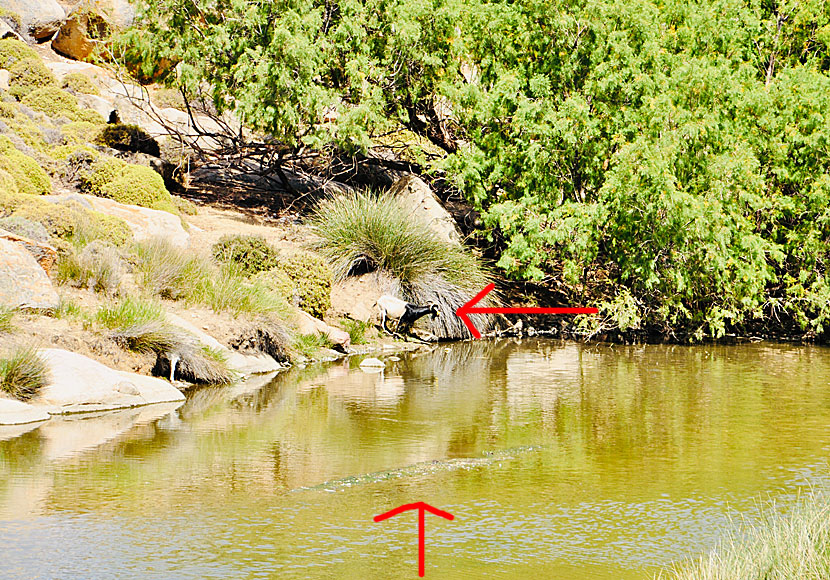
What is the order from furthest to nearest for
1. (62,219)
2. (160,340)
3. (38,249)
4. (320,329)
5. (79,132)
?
(79,132)
(320,329)
(62,219)
(38,249)
(160,340)

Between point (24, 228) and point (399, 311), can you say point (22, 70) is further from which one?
point (399, 311)

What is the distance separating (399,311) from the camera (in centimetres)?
1828

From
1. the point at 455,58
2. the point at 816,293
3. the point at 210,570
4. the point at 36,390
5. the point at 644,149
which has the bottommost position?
the point at 210,570

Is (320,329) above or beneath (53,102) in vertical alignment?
beneath

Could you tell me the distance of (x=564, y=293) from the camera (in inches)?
830

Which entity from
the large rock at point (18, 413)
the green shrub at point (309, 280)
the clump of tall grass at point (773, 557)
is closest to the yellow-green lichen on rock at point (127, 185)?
the green shrub at point (309, 280)

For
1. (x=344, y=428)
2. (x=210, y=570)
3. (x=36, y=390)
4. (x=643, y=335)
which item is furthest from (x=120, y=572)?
(x=643, y=335)

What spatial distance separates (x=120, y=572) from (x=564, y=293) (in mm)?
16083

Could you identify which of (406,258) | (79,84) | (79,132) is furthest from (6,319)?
(79,84)

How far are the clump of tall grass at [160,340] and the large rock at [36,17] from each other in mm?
24392

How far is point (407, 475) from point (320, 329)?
8.57m

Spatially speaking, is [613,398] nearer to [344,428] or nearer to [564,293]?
[344,428]

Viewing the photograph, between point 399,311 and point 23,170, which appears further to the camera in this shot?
point 23,170

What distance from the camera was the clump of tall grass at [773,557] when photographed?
545 cm
